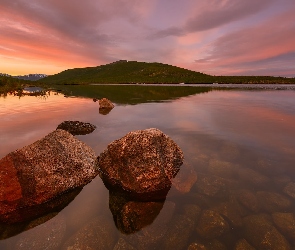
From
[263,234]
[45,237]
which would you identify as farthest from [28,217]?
[263,234]

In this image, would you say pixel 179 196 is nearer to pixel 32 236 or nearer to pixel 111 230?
pixel 111 230

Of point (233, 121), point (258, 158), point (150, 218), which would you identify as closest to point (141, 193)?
point (150, 218)

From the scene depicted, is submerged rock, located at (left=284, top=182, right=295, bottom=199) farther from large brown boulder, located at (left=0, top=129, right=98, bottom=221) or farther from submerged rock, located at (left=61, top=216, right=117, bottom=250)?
large brown boulder, located at (left=0, top=129, right=98, bottom=221)

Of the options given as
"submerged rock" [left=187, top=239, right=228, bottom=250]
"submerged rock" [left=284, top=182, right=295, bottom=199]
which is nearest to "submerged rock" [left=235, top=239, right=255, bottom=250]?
"submerged rock" [left=187, top=239, right=228, bottom=250]

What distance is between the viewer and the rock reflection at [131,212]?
6.54 meters

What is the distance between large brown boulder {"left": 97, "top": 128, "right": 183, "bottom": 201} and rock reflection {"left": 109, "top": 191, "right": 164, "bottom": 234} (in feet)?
1.36

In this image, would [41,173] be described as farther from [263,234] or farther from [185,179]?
[263,234]

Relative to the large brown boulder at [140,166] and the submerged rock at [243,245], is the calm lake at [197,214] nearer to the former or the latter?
the submerged rock at [243,245]

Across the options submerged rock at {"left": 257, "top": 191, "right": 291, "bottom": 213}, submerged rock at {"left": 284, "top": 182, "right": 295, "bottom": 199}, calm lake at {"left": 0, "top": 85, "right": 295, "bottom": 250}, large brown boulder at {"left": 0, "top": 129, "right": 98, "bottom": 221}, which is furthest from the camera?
submerged rock at {"left": 284, "top": 182, "right": 295, "bottom": 199}

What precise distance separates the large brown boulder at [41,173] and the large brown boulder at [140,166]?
1.15 metres

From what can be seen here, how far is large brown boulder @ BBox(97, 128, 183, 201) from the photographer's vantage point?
26.6 feet

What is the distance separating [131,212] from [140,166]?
1801mm

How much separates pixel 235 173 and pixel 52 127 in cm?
1522

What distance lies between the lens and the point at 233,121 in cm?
2033
